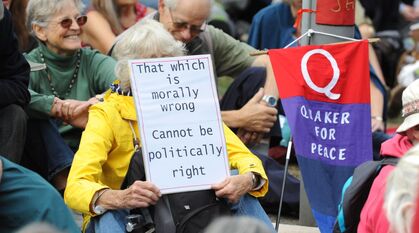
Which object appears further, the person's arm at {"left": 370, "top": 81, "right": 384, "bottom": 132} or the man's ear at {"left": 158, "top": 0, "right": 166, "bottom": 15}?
the person's arm at {"left": 370, "top": 81, "right": 384, "bottom": 132}

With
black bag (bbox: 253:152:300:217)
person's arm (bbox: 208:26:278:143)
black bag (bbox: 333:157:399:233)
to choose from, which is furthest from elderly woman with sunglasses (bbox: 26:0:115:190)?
black bag (bbox: 333:157:399:233)

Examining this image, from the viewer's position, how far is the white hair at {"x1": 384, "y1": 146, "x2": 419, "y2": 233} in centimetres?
364

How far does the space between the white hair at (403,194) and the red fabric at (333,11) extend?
A: 265 centimetres

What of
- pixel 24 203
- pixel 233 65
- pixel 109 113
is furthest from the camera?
pixel 233 65

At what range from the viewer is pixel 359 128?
6039mm

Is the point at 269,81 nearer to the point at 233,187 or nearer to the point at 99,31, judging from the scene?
the point at 99,31

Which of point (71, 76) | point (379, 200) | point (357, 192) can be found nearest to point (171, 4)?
point (71, 76)

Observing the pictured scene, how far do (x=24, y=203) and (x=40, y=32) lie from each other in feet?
8.24

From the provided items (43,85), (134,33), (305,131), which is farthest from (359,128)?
(43,85)

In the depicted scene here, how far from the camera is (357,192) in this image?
5.23 metres

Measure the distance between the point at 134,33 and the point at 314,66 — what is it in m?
1.02

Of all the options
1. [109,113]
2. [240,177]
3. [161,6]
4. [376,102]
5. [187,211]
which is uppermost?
[161,6]

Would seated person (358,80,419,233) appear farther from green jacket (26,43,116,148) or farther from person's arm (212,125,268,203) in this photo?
green jacket (26,43,116,148)

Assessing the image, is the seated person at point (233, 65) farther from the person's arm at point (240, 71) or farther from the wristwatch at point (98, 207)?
the wristwatch at point (98, 207)
